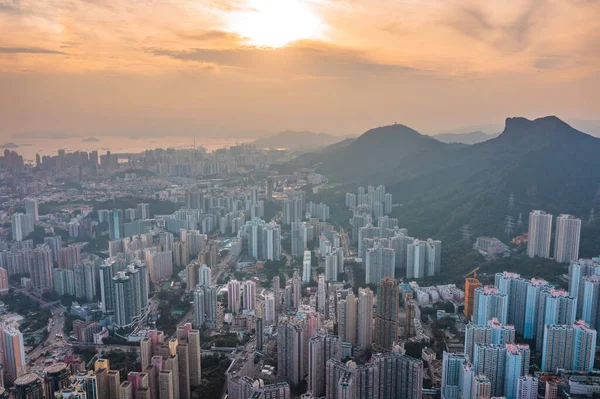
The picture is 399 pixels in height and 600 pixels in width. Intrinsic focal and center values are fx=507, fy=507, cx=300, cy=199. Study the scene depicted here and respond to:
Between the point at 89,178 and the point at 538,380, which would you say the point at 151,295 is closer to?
the point at 538,380

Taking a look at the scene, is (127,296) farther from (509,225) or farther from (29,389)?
(509,225)

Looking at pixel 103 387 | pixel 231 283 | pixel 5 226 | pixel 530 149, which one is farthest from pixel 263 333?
pixel 530 149

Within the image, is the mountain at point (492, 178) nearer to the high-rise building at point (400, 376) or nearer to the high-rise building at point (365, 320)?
the high-rise building at point (365, 320)

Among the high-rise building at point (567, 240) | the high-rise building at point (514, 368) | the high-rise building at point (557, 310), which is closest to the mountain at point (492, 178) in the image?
the high-rise building at point (567, 240)

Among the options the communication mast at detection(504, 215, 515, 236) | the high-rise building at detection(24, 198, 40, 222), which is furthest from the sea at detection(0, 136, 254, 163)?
the communication mast at detection(504, 215, 515, 236)

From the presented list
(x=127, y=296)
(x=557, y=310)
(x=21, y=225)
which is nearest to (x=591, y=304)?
(x=557, y=310)

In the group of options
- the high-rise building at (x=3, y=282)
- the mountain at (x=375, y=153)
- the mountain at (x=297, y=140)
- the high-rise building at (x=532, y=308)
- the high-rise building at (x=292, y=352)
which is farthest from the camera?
the mountain at (x=297, y=140)

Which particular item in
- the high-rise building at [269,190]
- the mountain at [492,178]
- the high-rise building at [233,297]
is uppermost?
the mountain at [492,178]

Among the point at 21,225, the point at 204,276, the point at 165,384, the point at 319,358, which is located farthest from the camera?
the point at 21,225
